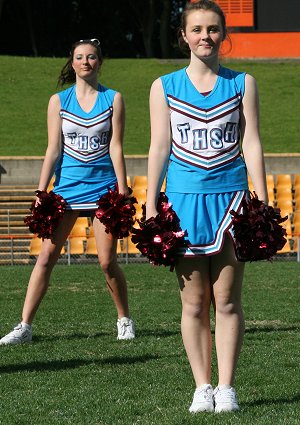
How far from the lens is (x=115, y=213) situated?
784 centimetres

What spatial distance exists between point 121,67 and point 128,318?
1139 inches

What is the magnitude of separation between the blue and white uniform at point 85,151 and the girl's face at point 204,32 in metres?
2.67

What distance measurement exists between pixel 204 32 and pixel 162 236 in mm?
965

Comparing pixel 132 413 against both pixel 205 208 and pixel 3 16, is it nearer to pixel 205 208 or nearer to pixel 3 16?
pixel 205 208

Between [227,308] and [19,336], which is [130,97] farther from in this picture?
[227,308]

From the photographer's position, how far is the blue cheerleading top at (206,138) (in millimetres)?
5453

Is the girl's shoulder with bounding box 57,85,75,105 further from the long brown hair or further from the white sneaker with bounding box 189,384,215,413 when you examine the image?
the white sneaker with bounding box 189,384,215,413

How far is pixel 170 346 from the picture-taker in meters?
8.02

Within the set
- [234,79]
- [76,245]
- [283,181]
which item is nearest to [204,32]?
[234,79]

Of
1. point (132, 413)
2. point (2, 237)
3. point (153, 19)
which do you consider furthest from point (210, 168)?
point (153, 19)

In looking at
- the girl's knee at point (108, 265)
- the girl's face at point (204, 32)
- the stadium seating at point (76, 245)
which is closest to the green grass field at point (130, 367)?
the girl's knee at point (108, 265)

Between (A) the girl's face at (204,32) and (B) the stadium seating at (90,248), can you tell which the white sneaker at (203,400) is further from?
(B) the stadium seating at (90,248)

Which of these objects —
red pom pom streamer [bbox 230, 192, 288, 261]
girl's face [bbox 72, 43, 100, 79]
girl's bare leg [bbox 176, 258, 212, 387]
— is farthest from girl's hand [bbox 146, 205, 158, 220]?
girl's face [bbox 72, 43, 100, 79]

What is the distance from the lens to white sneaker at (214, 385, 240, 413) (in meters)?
5.40
